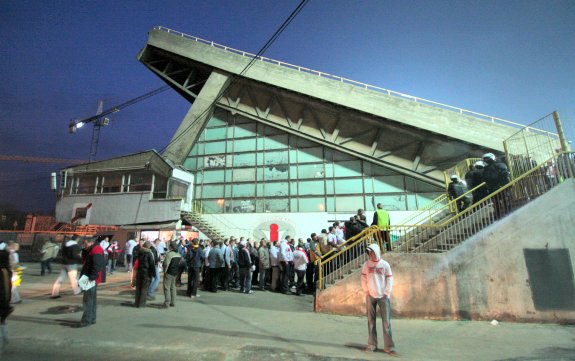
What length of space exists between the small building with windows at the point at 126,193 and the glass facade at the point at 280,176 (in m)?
2.66

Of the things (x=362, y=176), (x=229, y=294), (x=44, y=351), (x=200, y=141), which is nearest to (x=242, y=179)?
(x=200, y=141)

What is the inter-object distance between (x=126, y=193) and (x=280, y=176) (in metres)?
11.8

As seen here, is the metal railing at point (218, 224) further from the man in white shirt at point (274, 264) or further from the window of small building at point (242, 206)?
the man in white shirt at point (274, 264)

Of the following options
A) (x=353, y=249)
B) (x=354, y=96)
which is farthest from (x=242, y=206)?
(x=353, y=249)

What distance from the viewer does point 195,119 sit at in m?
24.0

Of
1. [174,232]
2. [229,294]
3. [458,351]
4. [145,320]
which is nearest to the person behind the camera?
[458,351]

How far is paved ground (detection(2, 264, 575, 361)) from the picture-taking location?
4539 millimetres

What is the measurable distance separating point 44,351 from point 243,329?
10.7 ft

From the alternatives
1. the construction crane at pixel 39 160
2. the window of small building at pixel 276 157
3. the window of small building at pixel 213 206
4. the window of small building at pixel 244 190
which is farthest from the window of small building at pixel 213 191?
the construction crane at pixel 39 160

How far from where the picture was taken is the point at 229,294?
10195 mm

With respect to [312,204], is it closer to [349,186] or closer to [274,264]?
[349,186]

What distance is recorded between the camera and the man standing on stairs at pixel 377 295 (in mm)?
4824

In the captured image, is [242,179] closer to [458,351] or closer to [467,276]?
[467,276]

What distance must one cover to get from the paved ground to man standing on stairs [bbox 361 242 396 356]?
0.22 meters
